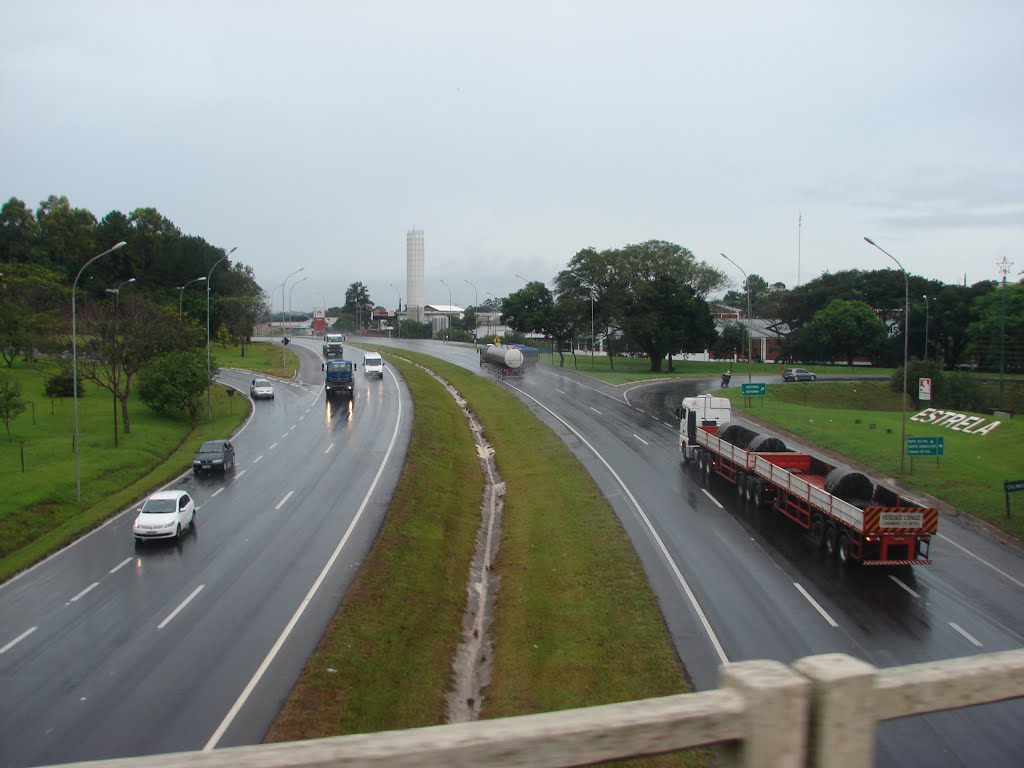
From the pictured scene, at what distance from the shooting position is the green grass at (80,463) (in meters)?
28.9

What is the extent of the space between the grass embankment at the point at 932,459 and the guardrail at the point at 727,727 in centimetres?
2987

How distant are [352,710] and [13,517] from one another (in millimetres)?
20406

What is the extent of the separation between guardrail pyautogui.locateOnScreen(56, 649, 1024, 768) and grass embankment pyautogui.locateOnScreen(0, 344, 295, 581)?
86.1 ft

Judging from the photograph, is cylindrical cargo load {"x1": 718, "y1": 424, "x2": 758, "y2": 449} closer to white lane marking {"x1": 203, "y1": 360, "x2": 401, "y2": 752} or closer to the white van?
white lane marking {"x1": 203, "y1": 360, "x2": 401, "y2": 752}

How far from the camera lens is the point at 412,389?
68.1 meters

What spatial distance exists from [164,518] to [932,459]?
35.6m

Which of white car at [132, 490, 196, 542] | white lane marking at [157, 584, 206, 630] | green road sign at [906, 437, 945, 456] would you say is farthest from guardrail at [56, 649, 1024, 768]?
green road sign at [906, 437, 945, 456]

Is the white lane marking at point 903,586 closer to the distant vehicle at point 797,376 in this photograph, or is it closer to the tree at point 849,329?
the distant vehicle at point 797,376

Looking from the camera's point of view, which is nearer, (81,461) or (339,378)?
(81,461)

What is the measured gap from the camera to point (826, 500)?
25234mm

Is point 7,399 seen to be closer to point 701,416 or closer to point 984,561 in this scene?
point 701,416

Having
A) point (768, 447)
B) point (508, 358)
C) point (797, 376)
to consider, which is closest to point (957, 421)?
point (768, 447)

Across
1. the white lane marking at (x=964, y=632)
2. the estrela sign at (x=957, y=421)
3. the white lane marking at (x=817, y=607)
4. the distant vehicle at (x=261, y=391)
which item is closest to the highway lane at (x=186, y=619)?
the white lane marking at (x=817, y=607)

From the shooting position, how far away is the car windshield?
27531mm
